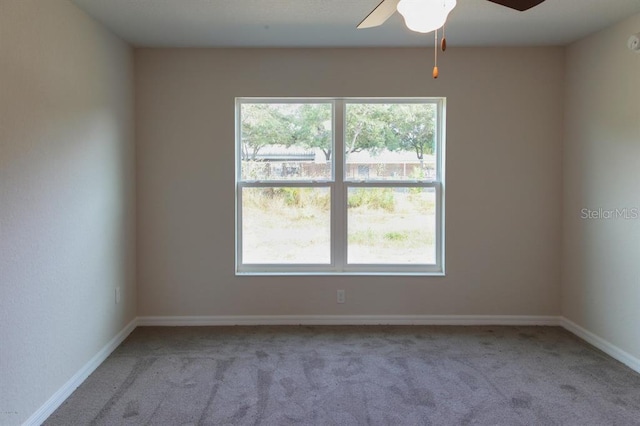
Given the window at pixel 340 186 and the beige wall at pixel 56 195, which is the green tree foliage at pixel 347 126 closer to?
the window at pixel 340 186

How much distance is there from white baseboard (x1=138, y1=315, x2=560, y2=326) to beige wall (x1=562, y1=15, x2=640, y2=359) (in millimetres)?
430

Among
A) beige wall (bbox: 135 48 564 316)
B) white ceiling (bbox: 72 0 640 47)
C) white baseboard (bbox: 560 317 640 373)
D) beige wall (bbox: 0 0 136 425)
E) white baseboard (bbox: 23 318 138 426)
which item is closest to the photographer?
beige wall (bbox: 0 0 136 425)

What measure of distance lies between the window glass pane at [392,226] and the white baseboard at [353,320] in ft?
1.68

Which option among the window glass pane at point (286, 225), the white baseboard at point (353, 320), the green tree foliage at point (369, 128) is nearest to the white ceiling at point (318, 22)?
the green tree foliage at point (369, 128)

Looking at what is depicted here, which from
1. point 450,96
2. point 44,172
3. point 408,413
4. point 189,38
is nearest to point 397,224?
point 450,96

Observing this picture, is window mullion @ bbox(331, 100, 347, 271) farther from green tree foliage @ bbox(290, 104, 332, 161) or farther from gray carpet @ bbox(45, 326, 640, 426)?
gray carpet @ bbox(45, 326, 640, 426)

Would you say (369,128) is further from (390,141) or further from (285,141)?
(285,141)

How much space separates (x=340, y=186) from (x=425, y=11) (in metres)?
2.11

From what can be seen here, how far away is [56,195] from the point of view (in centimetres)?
232

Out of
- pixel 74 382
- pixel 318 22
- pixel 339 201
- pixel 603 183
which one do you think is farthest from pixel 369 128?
pixel 74 382

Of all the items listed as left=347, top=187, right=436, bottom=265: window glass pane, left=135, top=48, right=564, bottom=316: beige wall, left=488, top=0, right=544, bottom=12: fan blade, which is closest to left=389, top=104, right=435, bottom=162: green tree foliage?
left=135, top=48, right=564, bottom=316: beige wall

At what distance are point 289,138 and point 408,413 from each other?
7.86 feet

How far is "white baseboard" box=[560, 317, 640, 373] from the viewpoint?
2.75 meters

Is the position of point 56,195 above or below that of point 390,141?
below
